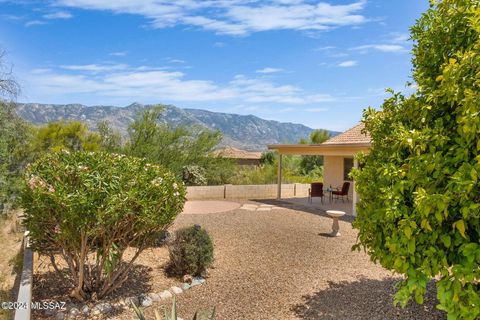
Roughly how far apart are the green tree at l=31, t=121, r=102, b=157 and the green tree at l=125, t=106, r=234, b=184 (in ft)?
6.77

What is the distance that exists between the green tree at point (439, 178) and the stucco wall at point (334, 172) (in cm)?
1490

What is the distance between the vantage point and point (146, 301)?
546 centimetres

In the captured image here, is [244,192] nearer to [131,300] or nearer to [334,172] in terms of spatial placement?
[334,172]

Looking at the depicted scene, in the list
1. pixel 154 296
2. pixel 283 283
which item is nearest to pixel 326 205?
pixel 283 283

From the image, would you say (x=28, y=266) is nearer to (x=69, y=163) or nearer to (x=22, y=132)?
(x=69, y=163)

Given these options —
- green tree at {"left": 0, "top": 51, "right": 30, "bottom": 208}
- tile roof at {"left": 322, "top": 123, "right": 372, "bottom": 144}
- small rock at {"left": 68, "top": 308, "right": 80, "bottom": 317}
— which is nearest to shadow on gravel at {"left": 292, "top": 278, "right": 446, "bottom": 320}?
small rock at {"left": 68, "top": 308, "right": 80, "bottom": 317}

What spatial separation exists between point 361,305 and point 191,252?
304 cm

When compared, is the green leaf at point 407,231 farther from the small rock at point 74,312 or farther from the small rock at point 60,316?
the small rock at point 60,316

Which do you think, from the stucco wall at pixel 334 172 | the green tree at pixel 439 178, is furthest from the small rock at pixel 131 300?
the stucco wall at pixel 334 172

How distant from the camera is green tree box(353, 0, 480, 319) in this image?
2.64 m

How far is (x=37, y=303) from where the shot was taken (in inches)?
204

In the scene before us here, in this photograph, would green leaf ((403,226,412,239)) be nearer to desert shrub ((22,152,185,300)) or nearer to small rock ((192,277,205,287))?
desert shrub ((22,152,185,300))

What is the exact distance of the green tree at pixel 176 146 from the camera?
17125 millimetres

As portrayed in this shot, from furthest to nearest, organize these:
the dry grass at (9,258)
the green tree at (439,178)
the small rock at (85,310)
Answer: the dry grass at (9,258) < the small rock at (85,310) < the green tree at (439,178)
